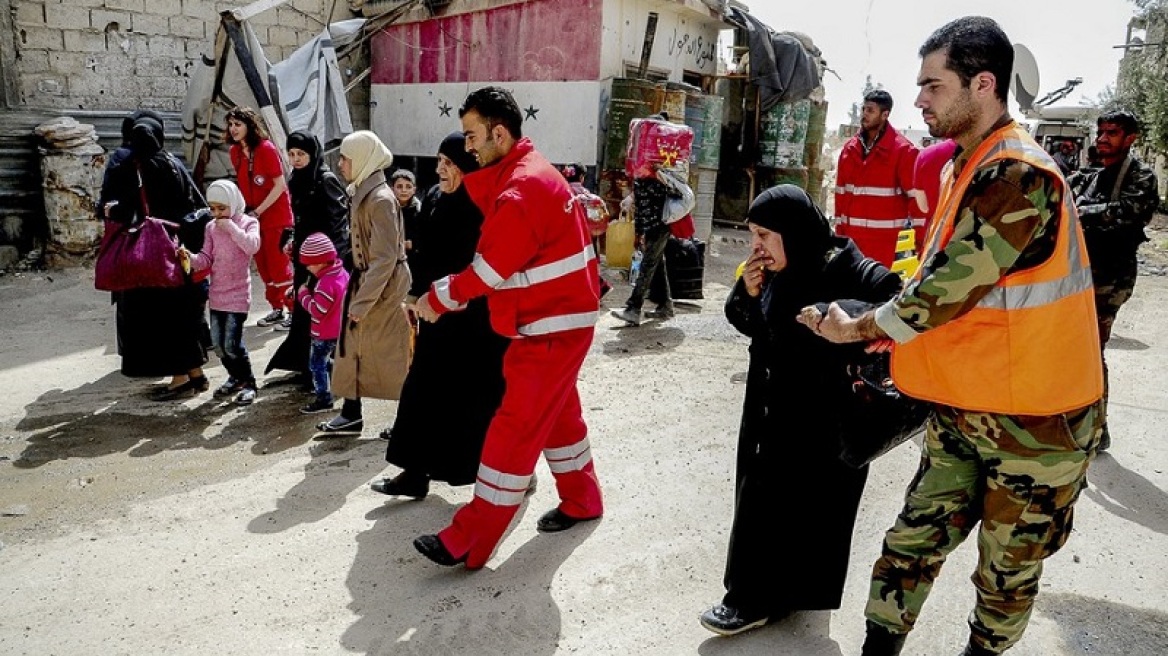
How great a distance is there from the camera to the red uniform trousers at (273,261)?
22.0ft

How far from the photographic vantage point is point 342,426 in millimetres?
4602

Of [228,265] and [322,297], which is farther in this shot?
[228,265]

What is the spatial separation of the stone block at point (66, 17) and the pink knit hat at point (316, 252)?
6.39m

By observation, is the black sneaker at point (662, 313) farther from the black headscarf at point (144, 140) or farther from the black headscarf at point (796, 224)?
the black headscarf at point (796, 224)

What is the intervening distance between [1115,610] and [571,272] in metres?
2.33

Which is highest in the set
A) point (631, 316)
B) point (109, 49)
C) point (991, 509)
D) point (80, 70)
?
point (109, 49)

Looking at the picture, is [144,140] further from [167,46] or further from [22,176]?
[167,46]

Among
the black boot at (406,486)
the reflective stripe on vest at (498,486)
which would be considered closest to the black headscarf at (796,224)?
the reflective stripe on vest at (498,486)

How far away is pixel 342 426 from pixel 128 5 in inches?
285

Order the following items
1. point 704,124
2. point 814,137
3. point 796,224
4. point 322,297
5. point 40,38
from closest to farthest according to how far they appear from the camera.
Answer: point 796,224, point 322,297, point 40,38, point 704,124, point 814,137

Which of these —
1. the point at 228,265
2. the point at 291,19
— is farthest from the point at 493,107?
the point at 291,19

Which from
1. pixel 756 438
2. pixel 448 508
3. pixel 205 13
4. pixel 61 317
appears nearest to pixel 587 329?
pixel 756 438

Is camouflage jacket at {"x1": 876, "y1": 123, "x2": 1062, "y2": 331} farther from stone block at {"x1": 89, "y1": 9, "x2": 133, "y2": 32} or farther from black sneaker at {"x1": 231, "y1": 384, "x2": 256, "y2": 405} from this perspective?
stone block at {"x1": 89, "y1": 9, "x2": 133, "y2": 32}

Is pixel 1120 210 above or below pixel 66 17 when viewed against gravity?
below
